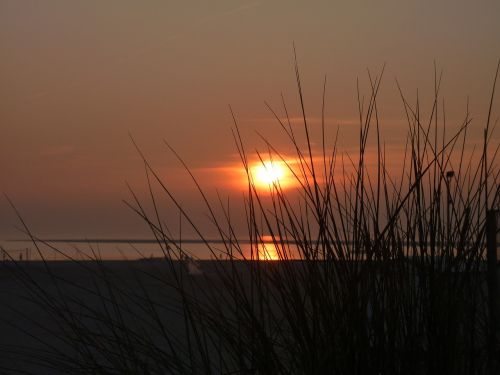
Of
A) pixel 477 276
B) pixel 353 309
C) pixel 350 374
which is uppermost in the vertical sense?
pixel 477 276

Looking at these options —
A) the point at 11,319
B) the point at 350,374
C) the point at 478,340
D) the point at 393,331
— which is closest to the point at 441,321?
the point at 393,331

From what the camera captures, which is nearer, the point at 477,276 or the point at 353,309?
the point at 353,309

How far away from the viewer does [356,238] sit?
7.33ft

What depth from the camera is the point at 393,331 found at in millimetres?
2127

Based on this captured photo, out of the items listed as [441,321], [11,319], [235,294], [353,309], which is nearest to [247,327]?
[235,294]

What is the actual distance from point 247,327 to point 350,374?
28 cm

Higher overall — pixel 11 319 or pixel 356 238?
pixel 11 319

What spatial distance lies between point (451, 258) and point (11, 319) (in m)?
7.65

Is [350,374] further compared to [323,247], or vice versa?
[323,247]

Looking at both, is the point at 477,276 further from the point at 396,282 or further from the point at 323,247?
the point at 323,247

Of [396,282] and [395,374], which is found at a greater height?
[396,282]

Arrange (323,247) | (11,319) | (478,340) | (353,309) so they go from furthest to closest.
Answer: (11,319)
(478,340)
(323,247)
(353,309)

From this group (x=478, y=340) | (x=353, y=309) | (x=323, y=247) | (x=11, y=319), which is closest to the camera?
(x=353, y=309)

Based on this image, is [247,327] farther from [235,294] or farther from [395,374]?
[395,374]
